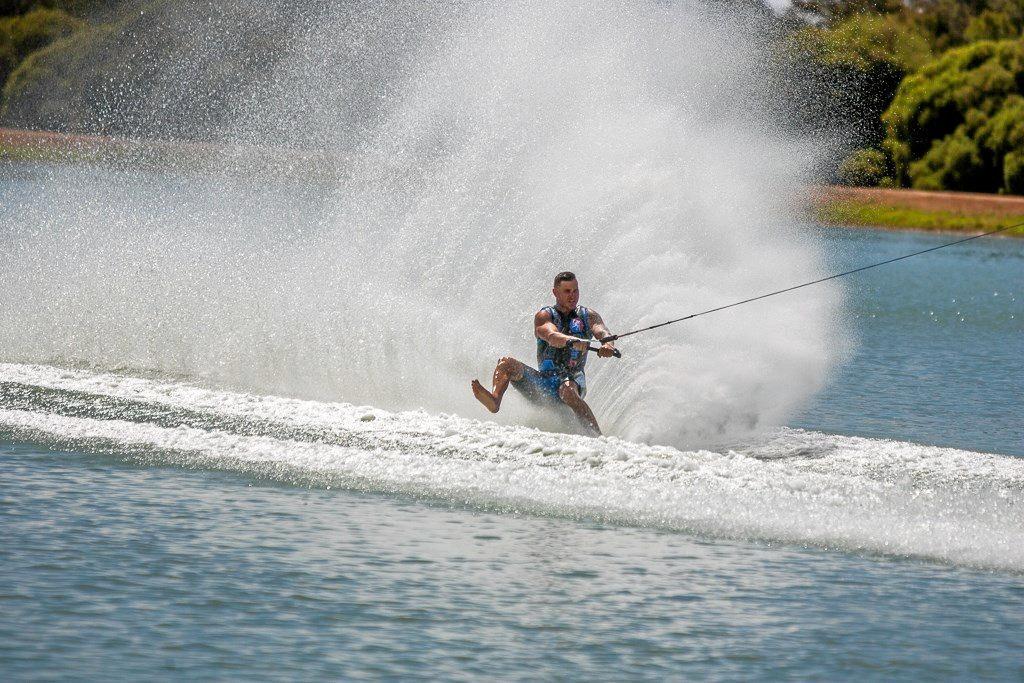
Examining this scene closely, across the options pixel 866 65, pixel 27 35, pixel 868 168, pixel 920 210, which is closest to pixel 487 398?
pixel 27 35

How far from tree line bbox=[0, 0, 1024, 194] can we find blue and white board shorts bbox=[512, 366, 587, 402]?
2714cm

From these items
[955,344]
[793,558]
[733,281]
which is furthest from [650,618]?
[955,344]

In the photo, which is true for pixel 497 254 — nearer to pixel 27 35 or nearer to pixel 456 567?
pixel 456 567

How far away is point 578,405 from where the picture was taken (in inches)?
380

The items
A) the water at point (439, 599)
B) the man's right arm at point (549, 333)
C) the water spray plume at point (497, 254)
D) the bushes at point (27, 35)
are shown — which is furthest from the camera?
the bushes at point (27, 35)

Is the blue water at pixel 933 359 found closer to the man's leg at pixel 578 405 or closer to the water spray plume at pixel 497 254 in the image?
the water spray plume at pixel 497 254

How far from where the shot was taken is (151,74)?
45062 millimetres

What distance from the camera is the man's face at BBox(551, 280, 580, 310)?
32.5 ft

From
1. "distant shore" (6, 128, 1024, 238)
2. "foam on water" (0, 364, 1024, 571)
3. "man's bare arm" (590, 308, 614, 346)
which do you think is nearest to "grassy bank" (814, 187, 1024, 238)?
"distant shore" (6, 128, 1024, 238)

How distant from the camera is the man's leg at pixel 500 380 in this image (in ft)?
32.2

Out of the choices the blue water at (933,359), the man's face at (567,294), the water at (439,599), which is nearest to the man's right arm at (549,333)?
the man's face at (567,294)

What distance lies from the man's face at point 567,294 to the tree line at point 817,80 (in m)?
27.1

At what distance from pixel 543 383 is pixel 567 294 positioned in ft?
2.07

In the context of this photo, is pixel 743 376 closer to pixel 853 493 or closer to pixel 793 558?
pixel 853 493
